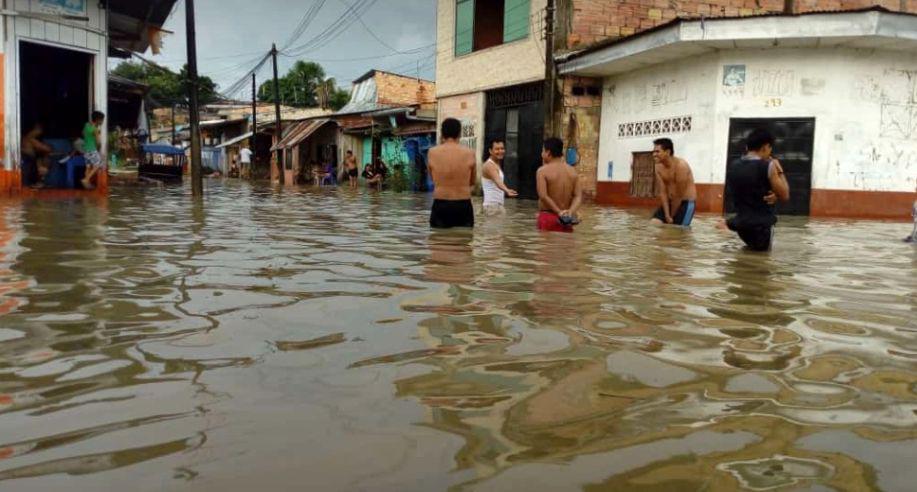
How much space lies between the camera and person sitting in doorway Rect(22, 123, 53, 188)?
1334cm

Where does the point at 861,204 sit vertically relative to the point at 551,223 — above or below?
above

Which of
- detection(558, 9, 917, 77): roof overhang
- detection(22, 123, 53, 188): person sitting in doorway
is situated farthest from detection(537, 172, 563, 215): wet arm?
detection(22, 123, 53, 188): person sitting in doorway

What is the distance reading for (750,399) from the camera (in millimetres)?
2277

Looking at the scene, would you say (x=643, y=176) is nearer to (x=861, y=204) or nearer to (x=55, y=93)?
(x=861, y=204)

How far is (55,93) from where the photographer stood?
1636cm

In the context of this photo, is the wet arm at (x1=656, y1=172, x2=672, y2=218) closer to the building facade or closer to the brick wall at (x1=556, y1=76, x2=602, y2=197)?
the brick wall at (x1=556, y1=76, x2=602, y2=197)

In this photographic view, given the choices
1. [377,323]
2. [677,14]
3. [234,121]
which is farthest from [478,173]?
[234,121]

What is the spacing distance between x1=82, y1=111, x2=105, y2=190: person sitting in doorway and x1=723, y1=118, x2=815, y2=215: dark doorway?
12.5 metres

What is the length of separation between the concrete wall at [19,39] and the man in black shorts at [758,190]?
11742mm

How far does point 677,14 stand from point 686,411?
58.7 ft

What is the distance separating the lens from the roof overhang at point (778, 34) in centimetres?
1288

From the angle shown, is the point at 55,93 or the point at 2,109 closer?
the point at 2,109

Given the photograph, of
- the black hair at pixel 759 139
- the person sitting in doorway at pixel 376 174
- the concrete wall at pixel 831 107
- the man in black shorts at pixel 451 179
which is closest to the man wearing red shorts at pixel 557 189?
the man in black shorts at pixel 451 179

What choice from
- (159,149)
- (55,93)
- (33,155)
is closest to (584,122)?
(33,155)
